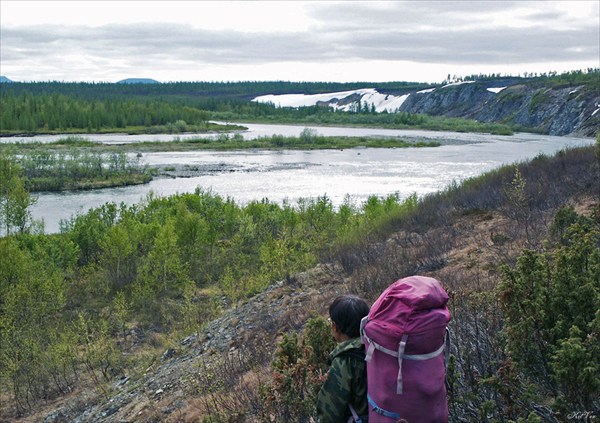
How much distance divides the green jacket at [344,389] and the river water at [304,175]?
21313 millimetres

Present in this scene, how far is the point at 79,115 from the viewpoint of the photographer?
93.5 m

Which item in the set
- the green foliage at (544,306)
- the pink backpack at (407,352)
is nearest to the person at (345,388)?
the pink backpack at (407,352)

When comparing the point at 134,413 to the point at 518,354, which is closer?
the point at 518,354

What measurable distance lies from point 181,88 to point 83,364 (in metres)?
186

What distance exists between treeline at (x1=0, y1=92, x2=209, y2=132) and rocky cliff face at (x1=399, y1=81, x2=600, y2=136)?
155 feet

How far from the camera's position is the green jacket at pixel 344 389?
311 cm

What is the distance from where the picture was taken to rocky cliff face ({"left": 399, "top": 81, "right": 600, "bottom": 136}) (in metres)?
72.7

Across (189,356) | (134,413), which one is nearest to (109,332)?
(189,356)

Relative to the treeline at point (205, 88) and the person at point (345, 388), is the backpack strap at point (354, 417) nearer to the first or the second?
the person at point (345, 388)

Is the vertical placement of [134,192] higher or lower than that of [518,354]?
lower

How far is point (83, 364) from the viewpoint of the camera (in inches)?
446

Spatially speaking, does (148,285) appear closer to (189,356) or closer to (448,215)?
(189,356)

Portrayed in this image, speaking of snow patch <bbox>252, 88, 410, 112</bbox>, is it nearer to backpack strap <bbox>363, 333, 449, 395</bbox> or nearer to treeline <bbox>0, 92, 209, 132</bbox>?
treeline <bbox>0, 92, 209, 132</bbox>

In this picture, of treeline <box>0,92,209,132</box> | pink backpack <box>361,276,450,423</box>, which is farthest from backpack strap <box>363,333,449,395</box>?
treeline <box>0,92,209,132</box>
